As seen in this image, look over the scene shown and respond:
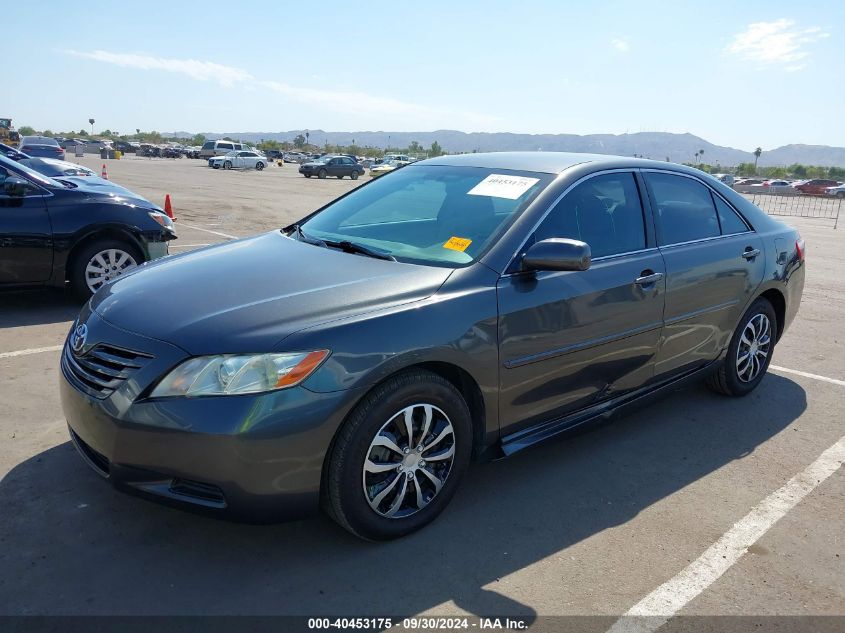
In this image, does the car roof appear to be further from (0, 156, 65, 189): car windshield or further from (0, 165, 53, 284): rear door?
(0, 156, 65, 189): car windshield


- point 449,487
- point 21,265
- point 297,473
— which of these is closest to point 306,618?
point 297,473

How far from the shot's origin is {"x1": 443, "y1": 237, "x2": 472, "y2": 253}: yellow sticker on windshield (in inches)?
140

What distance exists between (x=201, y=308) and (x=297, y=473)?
82 cm

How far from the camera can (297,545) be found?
10.2ft

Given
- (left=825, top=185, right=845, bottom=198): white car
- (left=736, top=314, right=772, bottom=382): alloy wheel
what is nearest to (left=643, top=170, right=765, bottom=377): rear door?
(left=736, top=314, right=772, bottom=382): alloy wheel

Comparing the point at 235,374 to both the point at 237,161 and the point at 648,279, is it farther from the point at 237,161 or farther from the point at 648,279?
the point at 237,161

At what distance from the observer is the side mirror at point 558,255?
10.9 ft

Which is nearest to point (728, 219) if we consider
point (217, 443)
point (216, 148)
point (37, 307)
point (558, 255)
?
point (558, 255)

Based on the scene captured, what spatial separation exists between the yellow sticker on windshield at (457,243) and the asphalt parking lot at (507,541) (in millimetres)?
1231

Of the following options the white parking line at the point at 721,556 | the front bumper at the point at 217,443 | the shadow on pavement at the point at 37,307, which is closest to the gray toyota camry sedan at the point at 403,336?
the front bumper at the point at 217,443

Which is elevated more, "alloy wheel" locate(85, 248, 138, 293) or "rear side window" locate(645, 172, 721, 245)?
"rear side window" locate(645, 172, 721, 245)

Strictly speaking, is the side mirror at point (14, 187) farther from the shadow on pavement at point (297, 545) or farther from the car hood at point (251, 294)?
the shadow on pavement at point (297, 545)

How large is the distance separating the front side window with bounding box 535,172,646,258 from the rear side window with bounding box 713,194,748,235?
3.01ft

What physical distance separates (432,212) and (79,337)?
191 cm
